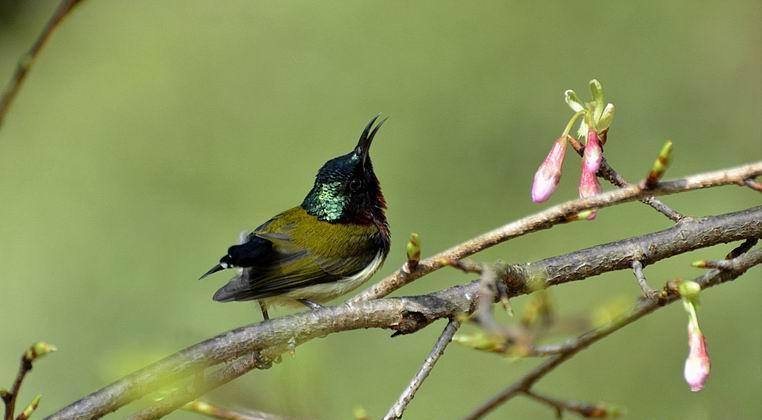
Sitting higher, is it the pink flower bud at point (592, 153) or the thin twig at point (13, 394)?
the pink flower bud at point (592, 153)

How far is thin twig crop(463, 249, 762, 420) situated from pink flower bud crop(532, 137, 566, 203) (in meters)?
0.57

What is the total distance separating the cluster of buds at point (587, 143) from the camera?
2.41 m

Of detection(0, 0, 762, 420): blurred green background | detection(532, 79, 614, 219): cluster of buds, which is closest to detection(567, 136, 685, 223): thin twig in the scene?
detection(532, 79, 614, 219): cluster of buds

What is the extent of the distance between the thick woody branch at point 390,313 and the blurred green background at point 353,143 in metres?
2.85

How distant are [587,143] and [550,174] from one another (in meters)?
0.14

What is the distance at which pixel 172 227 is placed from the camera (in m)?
6.58

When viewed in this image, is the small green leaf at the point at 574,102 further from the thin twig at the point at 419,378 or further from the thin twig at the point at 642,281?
the thin twig at the point at 419,378

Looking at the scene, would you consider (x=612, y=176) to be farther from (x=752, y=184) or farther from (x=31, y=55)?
(x=31, y=55)

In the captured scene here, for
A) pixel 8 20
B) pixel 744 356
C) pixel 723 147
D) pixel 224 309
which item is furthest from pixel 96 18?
pixel 744 356

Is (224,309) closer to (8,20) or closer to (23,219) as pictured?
(23,219)

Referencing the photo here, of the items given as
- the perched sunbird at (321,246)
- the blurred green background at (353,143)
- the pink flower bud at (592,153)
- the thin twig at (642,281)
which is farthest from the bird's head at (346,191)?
the thin twig at (642,281)

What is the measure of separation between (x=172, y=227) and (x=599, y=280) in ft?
9.53

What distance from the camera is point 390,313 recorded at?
7.55ft

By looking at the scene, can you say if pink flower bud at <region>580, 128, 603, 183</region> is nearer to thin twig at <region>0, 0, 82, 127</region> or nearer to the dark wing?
thin twig at <region>0, 0, 82, 127</region>
